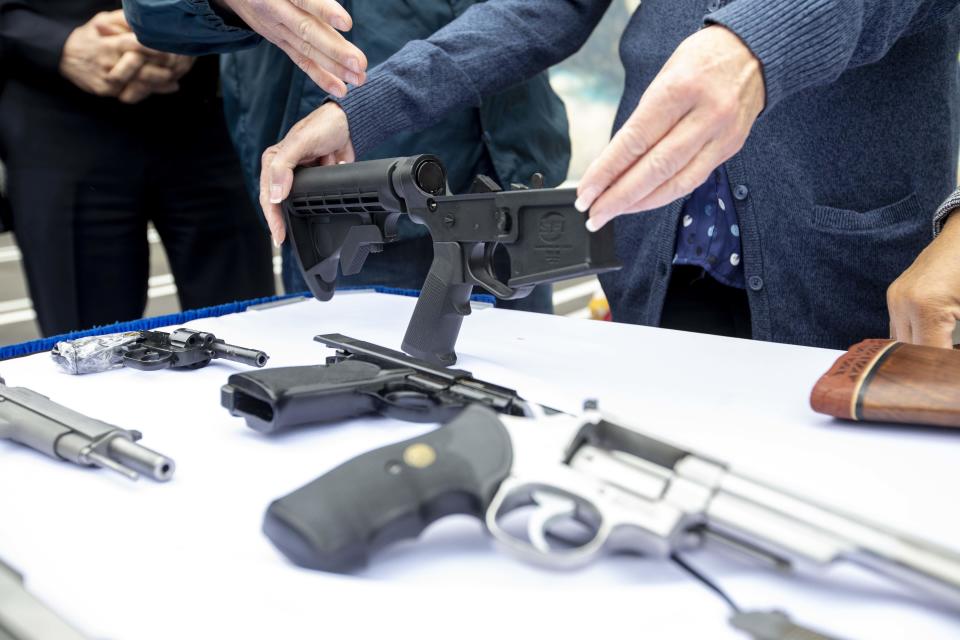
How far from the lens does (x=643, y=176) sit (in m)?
0.64

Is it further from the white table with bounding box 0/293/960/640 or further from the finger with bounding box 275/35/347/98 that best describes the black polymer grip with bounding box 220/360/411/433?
the finger with bounding box 275/35/347/98

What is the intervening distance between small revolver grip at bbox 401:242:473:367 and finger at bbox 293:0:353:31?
284 mm

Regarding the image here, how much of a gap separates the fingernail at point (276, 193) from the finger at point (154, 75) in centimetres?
47

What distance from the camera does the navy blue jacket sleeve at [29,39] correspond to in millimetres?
1249

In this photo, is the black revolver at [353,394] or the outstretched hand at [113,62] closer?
the black revolver at [353,394]

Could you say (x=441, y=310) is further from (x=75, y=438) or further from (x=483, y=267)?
(x=75, y=438)

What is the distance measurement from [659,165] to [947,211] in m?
0.38

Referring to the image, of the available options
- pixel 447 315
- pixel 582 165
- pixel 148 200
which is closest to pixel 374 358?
pixel 447 315

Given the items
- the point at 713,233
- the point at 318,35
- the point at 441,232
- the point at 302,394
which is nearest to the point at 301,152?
the point at 318,35

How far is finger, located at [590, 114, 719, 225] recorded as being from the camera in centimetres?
62

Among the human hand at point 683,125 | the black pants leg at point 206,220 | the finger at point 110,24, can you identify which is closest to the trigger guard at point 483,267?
the human hand at point 683,125

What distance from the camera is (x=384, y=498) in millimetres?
462

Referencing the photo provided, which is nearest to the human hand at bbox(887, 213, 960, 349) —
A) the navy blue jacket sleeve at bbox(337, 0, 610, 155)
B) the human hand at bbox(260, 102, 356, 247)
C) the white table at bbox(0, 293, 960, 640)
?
the white table at bbox(0, 293, 960, 640)

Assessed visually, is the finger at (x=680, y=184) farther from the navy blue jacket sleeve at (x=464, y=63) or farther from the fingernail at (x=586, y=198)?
the navy blue jacket sleeve at (x=464, y=63)
